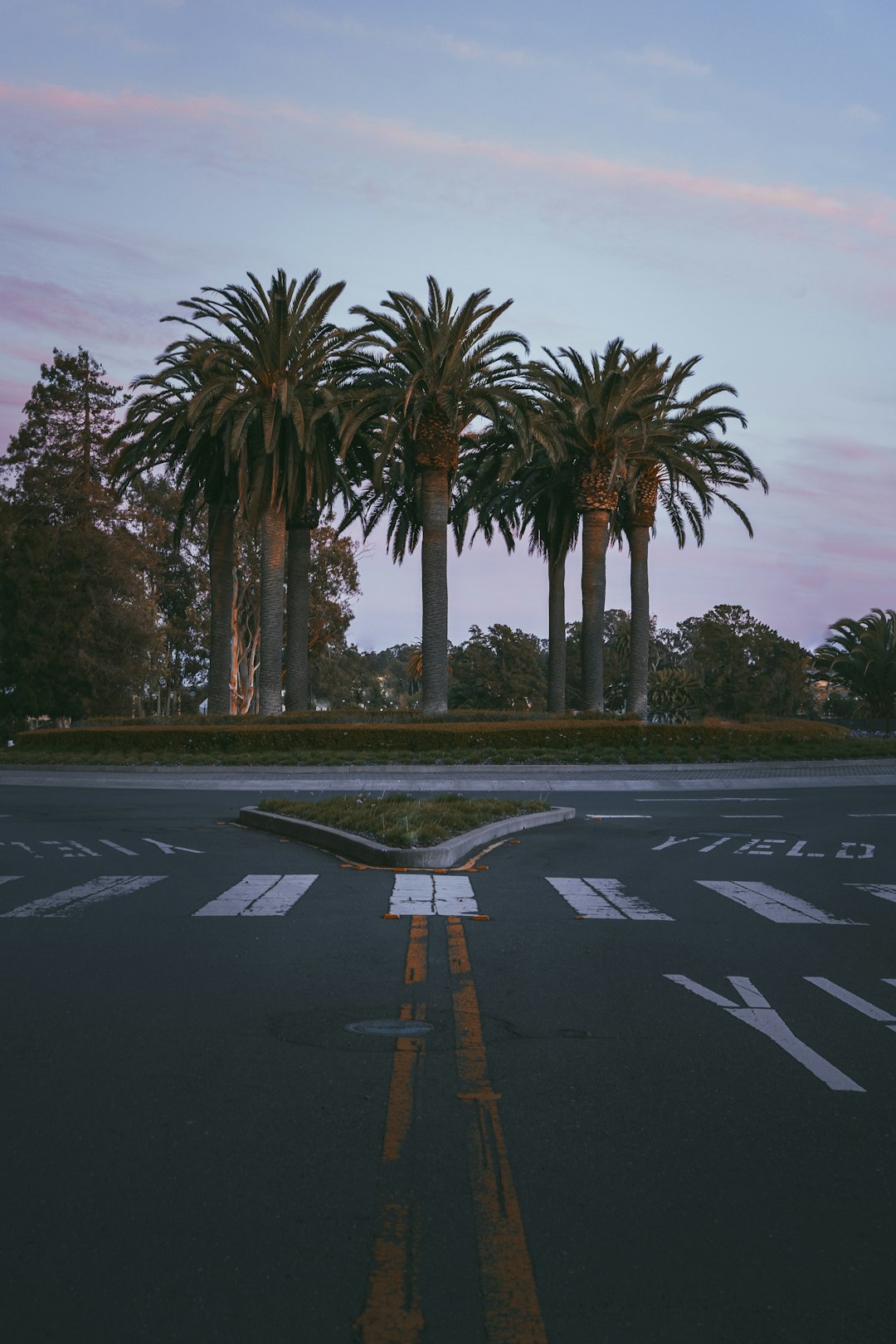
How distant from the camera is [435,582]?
1531 inches

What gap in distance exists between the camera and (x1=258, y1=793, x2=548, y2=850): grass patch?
1570 centimetres

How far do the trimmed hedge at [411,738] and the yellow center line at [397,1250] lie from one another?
29.1m

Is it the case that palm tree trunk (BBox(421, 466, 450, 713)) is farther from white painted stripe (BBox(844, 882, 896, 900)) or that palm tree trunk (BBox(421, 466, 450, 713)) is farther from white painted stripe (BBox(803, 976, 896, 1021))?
white painted stripe (BBox(803, 976, 896, 1021))

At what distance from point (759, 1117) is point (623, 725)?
31.6m

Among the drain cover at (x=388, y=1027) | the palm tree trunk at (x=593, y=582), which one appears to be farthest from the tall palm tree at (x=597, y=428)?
the drain cover at (x=388, y=1027)

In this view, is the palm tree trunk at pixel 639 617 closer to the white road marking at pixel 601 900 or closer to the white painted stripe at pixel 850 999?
the white road marking at pixel 601 900

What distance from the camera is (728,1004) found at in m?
7.74

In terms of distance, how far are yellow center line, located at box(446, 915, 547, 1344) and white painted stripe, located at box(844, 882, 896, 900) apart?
23.4 ft

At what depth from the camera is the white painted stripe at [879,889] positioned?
12.9 m

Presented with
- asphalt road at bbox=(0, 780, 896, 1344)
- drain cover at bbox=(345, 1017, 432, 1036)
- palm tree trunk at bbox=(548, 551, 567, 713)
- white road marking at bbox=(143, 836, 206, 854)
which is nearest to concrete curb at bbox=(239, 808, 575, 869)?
white road marking at bbox=(143, 836, 206, 854)

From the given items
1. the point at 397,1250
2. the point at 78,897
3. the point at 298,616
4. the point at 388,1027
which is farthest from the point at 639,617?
the point at 397,1250

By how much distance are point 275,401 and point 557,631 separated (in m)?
15.4

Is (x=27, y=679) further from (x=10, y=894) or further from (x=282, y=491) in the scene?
(x=10, y=894)

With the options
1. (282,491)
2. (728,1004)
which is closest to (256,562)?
(282,491)
